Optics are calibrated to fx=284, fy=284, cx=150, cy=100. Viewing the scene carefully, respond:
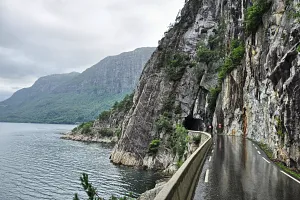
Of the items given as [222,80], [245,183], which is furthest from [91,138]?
[245,183]

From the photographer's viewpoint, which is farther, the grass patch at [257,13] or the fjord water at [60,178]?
the fjord water at [60,178]

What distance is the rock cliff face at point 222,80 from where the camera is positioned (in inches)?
699

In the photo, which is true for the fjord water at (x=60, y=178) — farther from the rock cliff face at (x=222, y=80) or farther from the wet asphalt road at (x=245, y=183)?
the wet asphalt road at (x=245, y=183)

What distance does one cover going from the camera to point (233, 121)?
4806 centimetres

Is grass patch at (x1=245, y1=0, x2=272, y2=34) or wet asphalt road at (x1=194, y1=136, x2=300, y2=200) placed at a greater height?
grass patch at (x1=245, y1=0, x2=272, y2=34)

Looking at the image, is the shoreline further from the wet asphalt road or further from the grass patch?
the wet asphalt road

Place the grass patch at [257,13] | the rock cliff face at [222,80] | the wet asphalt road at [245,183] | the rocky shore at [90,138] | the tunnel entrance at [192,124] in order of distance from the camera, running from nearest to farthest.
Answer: the wet asphalt road at [245,183], the rock cliff face at [222,80], the grass patch at [257,13], the tunnel entrance at [192,124], the rocky shore at [90,138]

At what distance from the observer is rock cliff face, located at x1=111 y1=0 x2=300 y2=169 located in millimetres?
17750

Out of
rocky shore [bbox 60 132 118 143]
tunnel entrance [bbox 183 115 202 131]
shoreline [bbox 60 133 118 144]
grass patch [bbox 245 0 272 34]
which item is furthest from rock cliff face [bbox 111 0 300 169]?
rocky shore [bbox 60 132 118 143]

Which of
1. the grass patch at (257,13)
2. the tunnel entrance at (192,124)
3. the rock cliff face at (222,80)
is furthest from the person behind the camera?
the tunnel entrance at (192,124)

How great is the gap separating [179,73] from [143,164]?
81.8 feet

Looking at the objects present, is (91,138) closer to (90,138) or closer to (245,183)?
(90,138)

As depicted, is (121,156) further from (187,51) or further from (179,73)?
(187,51)

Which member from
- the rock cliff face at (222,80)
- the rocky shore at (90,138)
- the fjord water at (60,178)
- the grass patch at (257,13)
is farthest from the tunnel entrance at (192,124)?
the rocky shore at (90,138)
